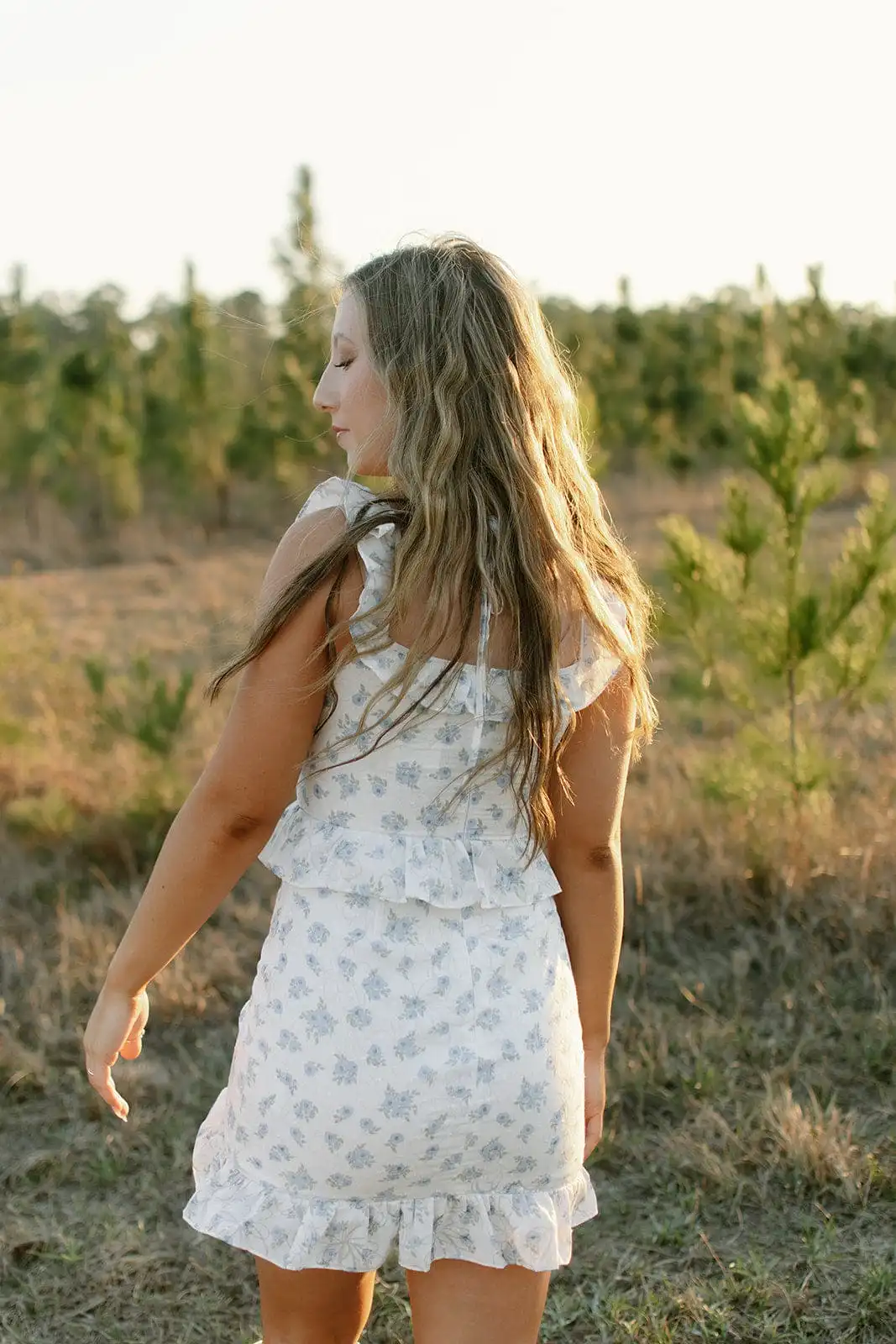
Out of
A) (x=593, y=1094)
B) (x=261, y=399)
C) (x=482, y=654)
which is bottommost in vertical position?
(x=593, y=1094)

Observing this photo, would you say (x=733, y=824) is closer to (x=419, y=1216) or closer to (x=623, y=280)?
(x=419, y=1216)

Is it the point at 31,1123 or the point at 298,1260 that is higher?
the point at 298,1260

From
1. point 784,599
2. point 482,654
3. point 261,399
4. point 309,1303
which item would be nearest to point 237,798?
point 482,654

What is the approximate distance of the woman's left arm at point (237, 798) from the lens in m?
1.33

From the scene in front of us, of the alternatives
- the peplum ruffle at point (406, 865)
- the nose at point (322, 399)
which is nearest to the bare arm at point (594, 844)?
the peplum ruffle at point (406, 865)

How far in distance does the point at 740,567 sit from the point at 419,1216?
3175mm

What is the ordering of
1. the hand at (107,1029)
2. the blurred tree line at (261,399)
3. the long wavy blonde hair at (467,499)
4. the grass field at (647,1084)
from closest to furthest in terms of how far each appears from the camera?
the long wavy blonde hair at (467,499) → the hand at (107,1029) → the grass field at (647,1084) → the blurred tree line at (261,399)

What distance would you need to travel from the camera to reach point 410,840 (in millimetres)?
1390

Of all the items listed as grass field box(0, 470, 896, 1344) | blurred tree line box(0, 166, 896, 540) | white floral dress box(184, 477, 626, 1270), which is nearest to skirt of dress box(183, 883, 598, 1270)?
white floral dress box(184, 477, 626, 1270)

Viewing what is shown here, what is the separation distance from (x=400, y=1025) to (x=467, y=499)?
0.53m

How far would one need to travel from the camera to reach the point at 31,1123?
318 cm

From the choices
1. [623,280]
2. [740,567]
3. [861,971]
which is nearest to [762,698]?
[740,567]

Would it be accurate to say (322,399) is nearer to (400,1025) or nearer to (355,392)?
(355,392)

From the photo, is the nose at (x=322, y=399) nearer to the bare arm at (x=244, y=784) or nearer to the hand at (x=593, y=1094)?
the bare arm at (x=244, y=784)
